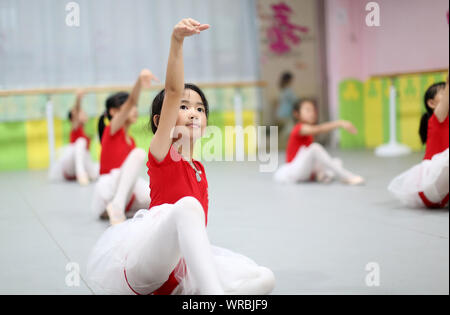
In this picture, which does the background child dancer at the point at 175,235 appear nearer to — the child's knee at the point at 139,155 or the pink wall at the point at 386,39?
the child's knee at the point at 139,155

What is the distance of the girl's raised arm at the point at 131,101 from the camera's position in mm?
1967

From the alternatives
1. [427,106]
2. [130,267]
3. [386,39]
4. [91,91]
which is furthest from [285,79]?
[130,267]

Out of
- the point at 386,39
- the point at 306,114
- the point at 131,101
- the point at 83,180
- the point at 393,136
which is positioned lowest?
the point at 83,180

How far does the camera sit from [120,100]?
98.5 inches

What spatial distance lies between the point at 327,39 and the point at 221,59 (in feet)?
4.05

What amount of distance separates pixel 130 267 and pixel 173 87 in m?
0.40

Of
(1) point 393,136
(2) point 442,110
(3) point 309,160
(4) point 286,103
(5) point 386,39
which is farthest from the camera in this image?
(4) point 286,103

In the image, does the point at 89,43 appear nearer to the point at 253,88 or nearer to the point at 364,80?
the point at 253,88

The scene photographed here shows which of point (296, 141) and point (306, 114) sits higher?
point (306, 114)

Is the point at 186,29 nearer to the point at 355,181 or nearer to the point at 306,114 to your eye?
the point at 355,181

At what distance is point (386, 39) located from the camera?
5.22 meters

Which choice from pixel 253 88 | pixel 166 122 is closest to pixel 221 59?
pixel 253 88

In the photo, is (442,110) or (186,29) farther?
(442,110)

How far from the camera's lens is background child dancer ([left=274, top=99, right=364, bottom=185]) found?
317cm
